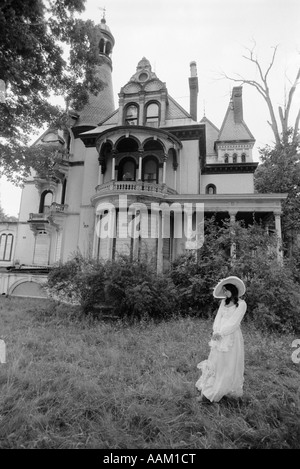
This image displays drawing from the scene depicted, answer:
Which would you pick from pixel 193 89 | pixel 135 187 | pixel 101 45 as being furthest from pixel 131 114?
pixel 101 45

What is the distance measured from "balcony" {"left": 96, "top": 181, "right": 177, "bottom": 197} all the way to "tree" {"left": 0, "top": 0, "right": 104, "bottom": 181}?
4.45 m

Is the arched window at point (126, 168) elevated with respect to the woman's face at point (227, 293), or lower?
elevated

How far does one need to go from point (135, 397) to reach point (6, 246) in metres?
25.0

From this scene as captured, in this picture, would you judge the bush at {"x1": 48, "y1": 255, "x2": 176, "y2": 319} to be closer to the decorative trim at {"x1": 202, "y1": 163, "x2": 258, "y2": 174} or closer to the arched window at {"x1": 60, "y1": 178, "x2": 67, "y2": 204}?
the arched window at {"x1": 60, "y1": 178, "x2": 67, "y2": 204}

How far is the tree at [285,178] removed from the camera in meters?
18.8

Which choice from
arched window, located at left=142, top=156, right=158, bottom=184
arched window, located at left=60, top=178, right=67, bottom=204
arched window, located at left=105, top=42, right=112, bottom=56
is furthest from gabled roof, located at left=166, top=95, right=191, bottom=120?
arched window, located at left=105, top=42, right=112, bottom=56

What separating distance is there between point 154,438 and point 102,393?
43.4 inches

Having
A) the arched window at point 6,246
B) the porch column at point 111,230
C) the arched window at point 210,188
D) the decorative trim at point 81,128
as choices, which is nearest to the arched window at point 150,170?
the porch column at point 111,230

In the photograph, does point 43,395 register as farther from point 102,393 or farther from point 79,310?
point 79,310

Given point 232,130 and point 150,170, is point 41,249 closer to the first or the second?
point 150,170

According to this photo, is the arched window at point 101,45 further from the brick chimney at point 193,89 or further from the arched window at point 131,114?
the arched window at point 131,114

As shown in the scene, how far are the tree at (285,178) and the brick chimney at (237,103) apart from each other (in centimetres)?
444

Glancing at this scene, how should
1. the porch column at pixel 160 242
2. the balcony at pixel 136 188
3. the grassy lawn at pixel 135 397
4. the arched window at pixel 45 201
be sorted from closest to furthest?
1. the grassy lawn at pixel 135 397
2. the porch column at pixel 160 242
3. the balcony at pixel 136 188
4. the arched window at pixel 45 201

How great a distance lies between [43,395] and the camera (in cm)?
374
